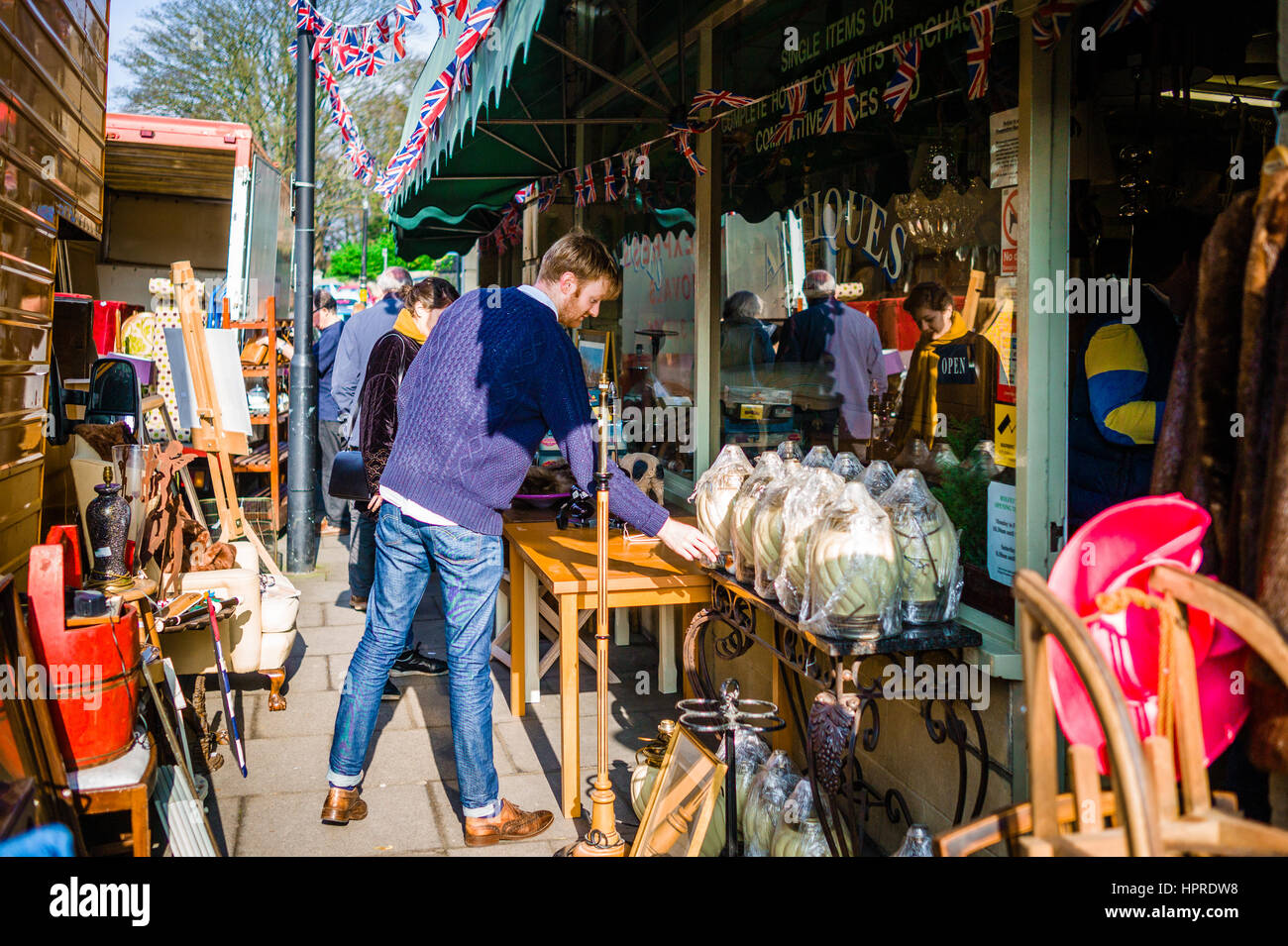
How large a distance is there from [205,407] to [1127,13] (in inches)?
191

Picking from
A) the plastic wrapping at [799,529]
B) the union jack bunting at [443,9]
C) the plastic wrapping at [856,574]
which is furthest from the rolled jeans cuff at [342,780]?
the union jack bunting at [443,9]

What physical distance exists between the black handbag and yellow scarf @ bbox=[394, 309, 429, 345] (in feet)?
2.25

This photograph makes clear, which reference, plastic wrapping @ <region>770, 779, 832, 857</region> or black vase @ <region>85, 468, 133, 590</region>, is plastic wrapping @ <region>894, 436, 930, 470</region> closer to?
plastic wrapping @ <region>770, 779, 832, 857</region>

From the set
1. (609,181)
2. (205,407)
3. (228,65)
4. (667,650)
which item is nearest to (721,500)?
(667,650)

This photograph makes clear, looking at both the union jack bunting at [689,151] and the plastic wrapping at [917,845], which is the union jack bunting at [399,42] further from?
the plastic wrapping at [917,845]

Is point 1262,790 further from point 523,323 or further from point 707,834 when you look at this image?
point 523,323

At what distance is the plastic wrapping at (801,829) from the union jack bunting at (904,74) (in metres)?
2.04

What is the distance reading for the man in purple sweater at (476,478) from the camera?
333 centimetres

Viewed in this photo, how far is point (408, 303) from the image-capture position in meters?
5.41

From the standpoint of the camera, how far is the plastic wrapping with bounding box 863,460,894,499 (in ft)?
10.5

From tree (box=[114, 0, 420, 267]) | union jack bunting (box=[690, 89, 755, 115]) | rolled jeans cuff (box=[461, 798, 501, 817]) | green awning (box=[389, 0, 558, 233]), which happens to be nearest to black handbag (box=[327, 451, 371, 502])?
green awning (box=[389, 0, 558, 233])

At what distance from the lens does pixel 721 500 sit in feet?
11.8

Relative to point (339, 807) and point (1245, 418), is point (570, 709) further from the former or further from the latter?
point (1245, 418)

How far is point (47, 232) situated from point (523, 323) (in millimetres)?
1696
